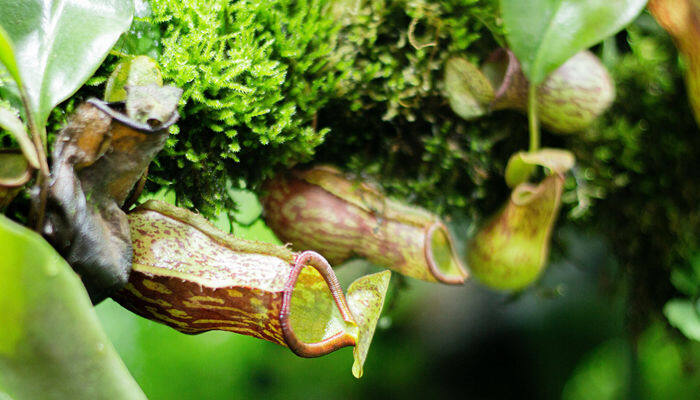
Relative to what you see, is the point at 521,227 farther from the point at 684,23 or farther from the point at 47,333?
the point at 47,333

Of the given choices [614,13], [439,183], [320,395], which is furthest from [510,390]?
[614,13]

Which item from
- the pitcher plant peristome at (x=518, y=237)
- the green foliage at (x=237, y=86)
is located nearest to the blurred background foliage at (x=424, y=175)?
the green foliage at (x=237, y=86)

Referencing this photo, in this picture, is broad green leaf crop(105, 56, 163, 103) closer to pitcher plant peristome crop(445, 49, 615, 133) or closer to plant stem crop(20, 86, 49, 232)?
plant stem crop(20, 86, 49, 232)

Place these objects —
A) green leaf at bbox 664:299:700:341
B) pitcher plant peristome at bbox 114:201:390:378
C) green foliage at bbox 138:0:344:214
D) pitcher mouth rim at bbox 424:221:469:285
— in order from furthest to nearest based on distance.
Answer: green leaf at bbox 664:299:700:341 → pitcher mouth rim at bbox 424:221:469:285 → green foliage at bbox 138:0:344:214 → pitcher plant peristome at bbox 114:201:390:378

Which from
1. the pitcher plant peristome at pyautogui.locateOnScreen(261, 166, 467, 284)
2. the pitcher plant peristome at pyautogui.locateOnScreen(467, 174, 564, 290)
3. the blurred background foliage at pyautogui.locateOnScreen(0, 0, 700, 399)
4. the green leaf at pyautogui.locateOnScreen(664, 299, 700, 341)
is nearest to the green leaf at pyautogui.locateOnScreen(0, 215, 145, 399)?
the blurred background foliage at pyautogui.locateOnScreen(0, 0, 700, 399)

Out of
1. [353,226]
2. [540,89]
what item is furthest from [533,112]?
[353,226]

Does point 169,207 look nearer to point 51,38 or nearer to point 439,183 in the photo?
point 51,38
